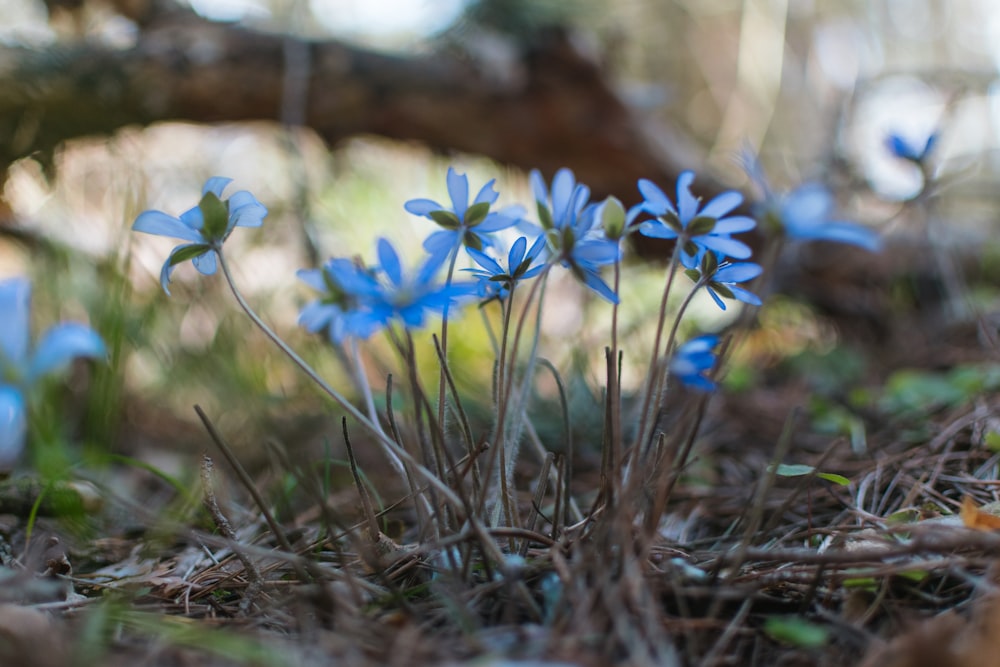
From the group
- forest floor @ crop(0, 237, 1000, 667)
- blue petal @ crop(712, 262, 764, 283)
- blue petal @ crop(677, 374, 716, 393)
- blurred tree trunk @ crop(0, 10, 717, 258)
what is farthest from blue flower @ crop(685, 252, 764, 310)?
blurred tree trunk @ crop(0, 10, 717, 258)

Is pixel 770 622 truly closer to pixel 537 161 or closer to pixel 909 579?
pixel 909 579

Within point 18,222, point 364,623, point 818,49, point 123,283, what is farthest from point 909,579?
point 818,49

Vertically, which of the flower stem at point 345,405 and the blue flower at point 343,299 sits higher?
the blue flower at point 343,299

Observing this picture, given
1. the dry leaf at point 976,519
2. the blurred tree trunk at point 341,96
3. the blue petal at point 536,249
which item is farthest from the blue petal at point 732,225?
the blurred tree trunk at point 341,96

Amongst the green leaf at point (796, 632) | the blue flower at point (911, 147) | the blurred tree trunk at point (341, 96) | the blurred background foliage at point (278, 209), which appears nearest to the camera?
the green leaf at point (796, 632)

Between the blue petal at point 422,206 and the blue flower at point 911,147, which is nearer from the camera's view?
the blue petal at point 422,206

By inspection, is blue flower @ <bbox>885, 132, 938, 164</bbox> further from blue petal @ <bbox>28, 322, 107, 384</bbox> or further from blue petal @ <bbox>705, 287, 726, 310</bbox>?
blue petal @ <bbox>28, 322, 107, 384</bbox>

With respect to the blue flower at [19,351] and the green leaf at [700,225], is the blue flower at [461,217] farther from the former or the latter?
the blue flower at [19,351]
